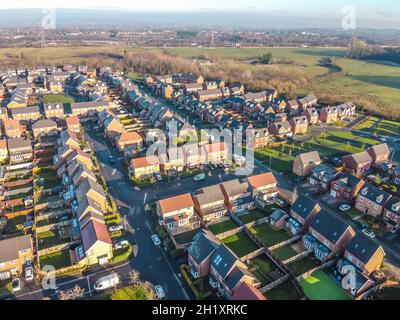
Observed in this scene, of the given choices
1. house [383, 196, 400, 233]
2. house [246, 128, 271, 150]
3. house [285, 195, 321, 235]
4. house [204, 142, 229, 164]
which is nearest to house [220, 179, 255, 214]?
house [285, 195, 321, 235]

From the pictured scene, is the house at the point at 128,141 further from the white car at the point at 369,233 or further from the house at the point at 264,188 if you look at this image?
the white car at the point at 369,233

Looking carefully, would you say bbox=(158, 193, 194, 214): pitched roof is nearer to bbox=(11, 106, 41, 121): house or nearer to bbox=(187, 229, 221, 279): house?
bbox=(187, 229, 221, 279): house

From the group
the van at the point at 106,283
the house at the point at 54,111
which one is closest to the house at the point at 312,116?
the van at the point at 106,283

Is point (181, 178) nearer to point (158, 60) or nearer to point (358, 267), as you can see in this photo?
point (358, 267)

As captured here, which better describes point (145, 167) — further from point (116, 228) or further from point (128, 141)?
point (116, 228)

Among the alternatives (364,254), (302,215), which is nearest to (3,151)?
(302,215)
